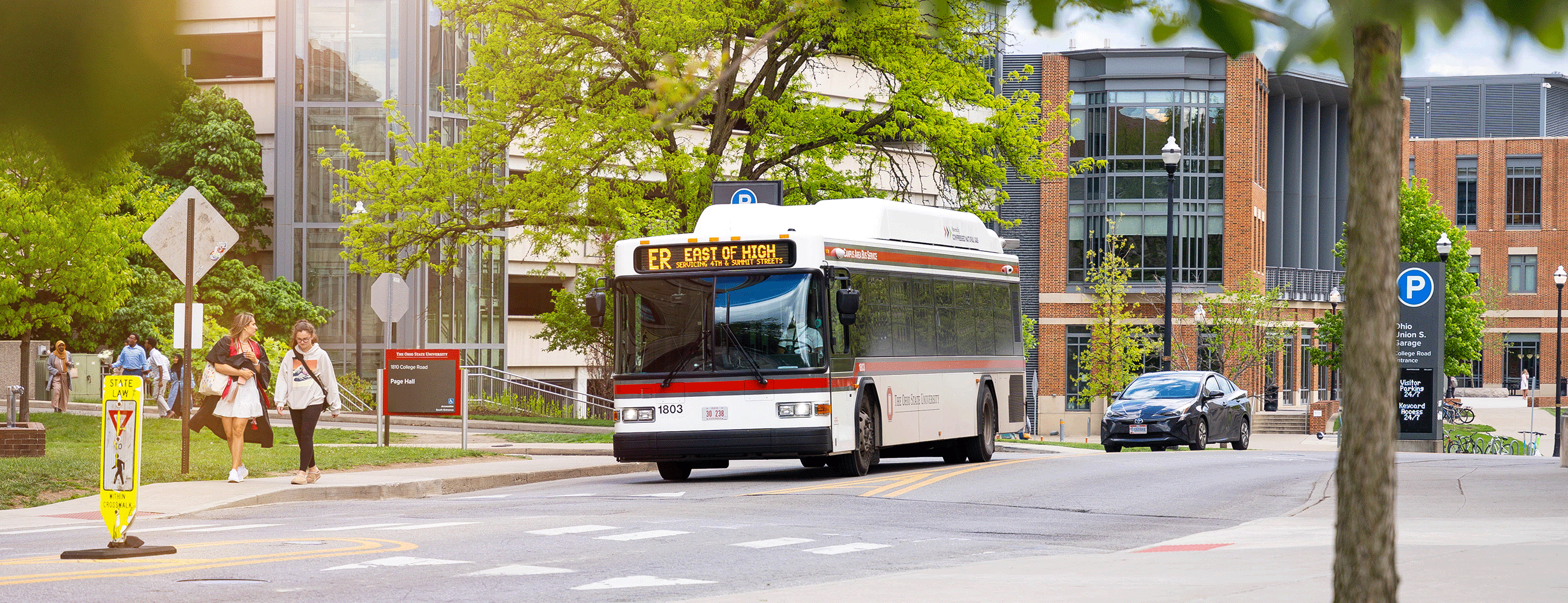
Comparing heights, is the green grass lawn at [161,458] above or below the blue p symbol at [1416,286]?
below

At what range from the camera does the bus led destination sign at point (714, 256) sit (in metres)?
18.5

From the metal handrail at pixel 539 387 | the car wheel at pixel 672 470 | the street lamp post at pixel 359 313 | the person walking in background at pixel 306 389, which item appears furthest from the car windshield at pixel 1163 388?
the person walking in background at pixel 306 389

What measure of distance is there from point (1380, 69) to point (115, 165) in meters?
1.66

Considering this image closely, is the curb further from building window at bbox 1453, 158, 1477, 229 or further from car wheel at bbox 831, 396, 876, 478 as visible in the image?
building window at bbox 1453, 158, 1477, 229

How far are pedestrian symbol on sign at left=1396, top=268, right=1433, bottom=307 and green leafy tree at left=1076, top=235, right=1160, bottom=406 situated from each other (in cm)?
2384

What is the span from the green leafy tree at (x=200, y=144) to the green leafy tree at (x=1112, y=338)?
162 ft

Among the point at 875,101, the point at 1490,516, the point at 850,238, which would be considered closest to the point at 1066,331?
the point at 875,101

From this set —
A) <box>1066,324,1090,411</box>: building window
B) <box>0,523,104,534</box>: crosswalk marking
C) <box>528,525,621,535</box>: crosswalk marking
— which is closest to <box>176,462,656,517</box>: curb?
<box>0,523,104,534</box>: crosswalk marking

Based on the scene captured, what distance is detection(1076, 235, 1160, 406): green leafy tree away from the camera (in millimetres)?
51312

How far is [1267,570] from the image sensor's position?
32.0 feet

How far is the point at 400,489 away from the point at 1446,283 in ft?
170

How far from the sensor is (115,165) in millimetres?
1689

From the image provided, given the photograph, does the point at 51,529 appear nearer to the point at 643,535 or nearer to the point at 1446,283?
the point at 643,535

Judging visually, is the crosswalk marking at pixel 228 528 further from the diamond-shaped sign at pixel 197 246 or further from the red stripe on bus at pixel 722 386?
the red stripe on bus at pixel 722 386
